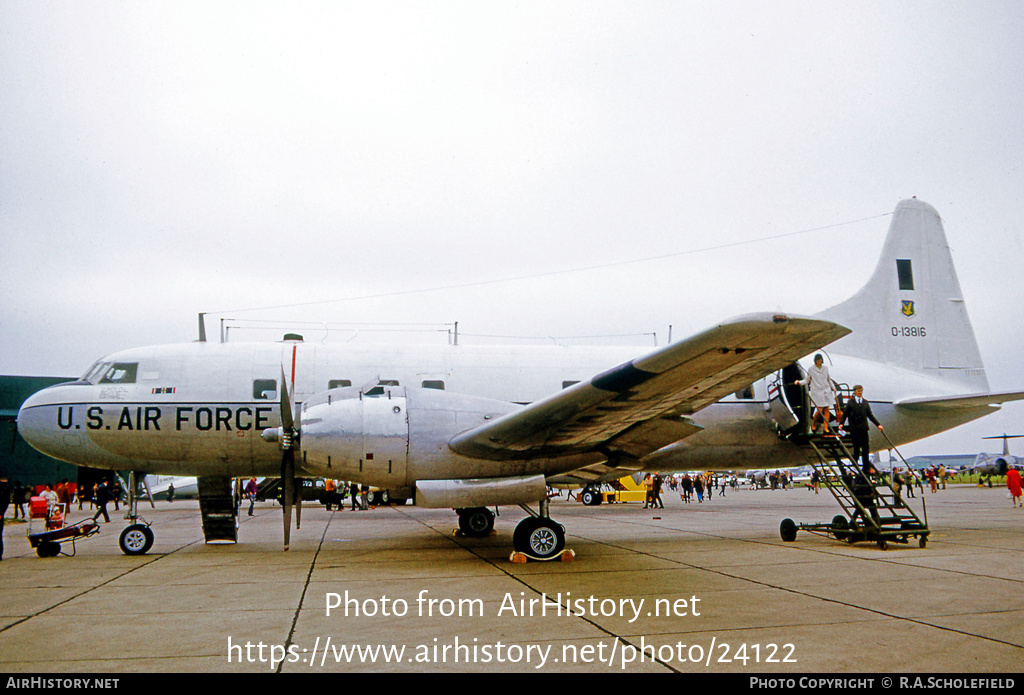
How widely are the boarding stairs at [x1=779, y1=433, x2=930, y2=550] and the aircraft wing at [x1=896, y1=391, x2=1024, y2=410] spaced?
2.79 metres

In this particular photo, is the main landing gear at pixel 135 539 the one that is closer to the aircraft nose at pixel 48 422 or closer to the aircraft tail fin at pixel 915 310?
the aircraft nose at pixel 48 422

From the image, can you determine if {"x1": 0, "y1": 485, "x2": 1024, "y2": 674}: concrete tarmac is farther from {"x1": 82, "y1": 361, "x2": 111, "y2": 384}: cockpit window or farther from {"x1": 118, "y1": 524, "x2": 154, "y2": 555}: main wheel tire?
{"x1": 82, "y1": 361, "x2": 111, "y2": 384}: cockpit window

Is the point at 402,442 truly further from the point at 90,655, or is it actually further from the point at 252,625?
the point at 90,655

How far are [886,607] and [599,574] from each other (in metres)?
3.28

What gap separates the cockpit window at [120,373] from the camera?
12.5 metres

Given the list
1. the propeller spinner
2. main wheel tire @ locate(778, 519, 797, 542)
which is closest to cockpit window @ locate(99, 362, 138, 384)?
the propeller spinner

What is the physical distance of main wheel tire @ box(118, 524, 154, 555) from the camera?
11906 mm

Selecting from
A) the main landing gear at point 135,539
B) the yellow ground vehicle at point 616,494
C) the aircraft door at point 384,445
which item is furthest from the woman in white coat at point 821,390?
the yellow ground vehicle at point 616,494

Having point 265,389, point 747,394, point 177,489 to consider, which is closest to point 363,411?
point 265,389

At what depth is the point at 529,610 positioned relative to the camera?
625cm

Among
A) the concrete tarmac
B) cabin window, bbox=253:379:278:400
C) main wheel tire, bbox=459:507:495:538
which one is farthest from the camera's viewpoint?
main wheel tire, bbox=459:507:495:538

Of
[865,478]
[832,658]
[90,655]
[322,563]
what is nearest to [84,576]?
[322,563]

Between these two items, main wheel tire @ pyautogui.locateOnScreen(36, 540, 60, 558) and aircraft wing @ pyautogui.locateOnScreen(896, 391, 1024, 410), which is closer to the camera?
main wheel tire @ pyautogui.locateOnScreen(36, 540, 60, 558)

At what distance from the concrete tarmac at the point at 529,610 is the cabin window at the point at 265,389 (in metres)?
2.86
